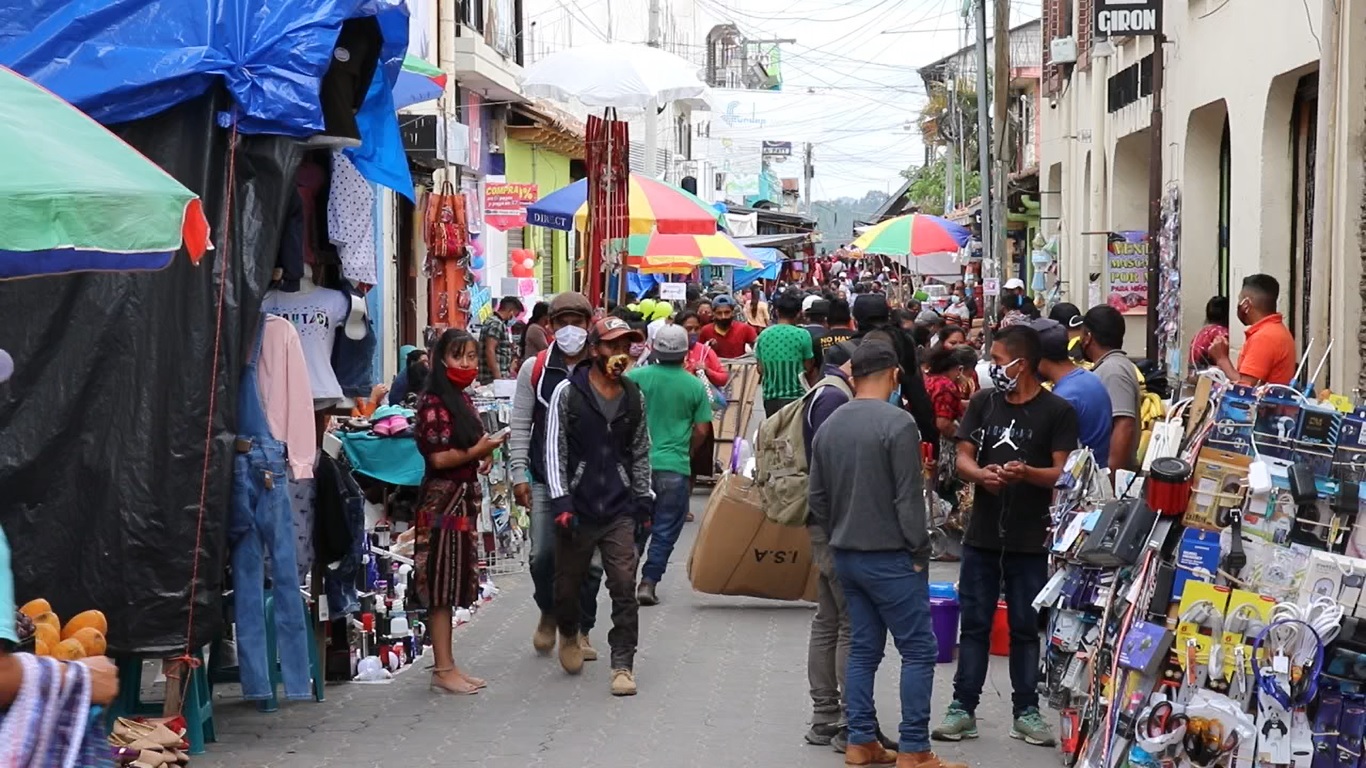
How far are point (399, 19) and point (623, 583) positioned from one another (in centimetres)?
294

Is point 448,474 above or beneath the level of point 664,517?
above

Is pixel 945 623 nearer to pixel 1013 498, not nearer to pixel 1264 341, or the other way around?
pixel 1013 498

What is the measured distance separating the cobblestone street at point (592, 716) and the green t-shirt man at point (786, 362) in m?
2.99

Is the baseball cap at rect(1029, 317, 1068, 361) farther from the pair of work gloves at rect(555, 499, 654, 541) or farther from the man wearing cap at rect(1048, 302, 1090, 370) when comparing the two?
the man wearing cap at rect(1048, 302, 1090, 370)

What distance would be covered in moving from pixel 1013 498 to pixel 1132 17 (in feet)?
37.8

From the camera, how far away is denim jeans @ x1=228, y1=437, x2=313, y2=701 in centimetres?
780

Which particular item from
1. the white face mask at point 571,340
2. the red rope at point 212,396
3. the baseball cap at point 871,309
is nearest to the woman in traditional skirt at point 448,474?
the white face mask at point 571,340

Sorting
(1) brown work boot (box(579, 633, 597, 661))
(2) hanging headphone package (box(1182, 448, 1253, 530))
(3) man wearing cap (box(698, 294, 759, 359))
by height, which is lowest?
(1) brown work boot (box(579, 633, 597, 661))

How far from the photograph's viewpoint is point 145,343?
7418 mm

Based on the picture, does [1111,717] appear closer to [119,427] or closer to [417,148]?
[119,427]

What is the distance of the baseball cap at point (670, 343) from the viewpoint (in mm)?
10883


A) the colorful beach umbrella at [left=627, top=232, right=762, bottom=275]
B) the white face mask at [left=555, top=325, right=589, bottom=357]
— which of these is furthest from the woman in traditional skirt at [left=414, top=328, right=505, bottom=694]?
the colorful beach umbrella at [left=627, top=232, right=762, bottom=275]

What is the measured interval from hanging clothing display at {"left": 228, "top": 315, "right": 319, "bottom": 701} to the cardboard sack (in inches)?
141

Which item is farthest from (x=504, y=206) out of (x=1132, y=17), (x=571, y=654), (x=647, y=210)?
(x=571, y=654)
